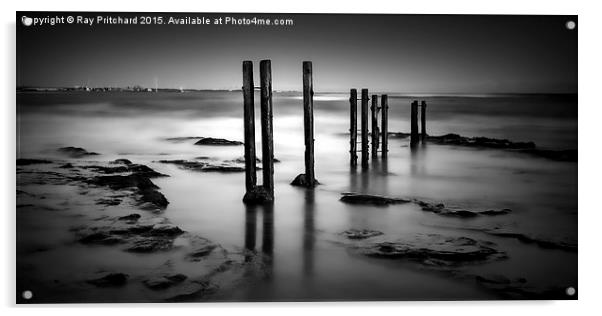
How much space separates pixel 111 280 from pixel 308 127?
2038 mm

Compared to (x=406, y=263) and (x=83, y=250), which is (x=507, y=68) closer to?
(x=406, y=263)

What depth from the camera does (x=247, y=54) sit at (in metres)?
4.44

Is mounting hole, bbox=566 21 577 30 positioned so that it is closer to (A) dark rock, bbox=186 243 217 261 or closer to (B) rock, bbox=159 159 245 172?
(B) rock, bbox=159 159 245 172

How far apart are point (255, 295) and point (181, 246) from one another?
707 mm

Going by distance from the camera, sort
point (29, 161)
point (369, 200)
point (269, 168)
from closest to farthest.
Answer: point (29, 161) → point (269, 168) → point (369, 200)

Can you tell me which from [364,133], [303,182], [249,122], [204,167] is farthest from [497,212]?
[204,167]

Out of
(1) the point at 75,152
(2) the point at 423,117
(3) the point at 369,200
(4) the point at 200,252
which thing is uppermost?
(2) the point at 423,117

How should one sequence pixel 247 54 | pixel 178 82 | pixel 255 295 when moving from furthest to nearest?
1. pixel 178 82
2. pixel 247 54
3. pixel 255 295

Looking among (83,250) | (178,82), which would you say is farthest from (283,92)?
(83,250)

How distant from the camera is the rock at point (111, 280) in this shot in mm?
4078

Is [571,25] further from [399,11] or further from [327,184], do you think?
[327,184]

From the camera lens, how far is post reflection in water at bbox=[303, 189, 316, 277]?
4281mm

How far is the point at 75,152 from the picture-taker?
4.32 m

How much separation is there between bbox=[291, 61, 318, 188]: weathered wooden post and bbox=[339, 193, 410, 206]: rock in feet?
1.19
